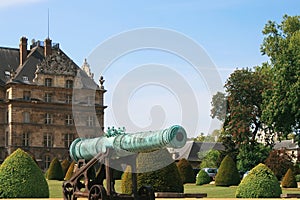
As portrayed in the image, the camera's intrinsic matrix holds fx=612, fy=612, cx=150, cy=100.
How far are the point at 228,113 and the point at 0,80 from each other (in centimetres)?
2757

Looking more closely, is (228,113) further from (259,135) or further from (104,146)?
(104,146)

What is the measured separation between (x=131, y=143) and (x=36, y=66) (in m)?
56.0

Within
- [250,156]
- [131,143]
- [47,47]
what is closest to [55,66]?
[47,47]

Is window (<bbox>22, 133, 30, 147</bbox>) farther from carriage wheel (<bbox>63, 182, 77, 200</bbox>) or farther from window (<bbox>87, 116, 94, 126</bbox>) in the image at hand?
carriage wheel (<bbox>63, 182, 77, 200</bbox>)

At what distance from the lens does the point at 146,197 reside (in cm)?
1472

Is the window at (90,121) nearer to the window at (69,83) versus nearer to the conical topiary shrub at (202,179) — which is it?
the window at (69,83)

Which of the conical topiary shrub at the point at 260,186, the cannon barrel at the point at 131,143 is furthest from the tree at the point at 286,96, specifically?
the cannon barrel at the point at 131,143

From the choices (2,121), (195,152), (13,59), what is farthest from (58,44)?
(195,152)

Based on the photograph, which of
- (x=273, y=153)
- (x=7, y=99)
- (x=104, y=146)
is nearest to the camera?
(x=104, y=146)

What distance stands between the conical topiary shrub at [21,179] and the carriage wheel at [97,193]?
764cm

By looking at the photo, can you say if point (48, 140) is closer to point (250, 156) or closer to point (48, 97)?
point (48, 97)

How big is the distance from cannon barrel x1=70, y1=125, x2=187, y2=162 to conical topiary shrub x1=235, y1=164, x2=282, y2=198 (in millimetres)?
A: 10670

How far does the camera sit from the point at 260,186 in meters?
24.8

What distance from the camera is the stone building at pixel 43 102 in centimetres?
6512
